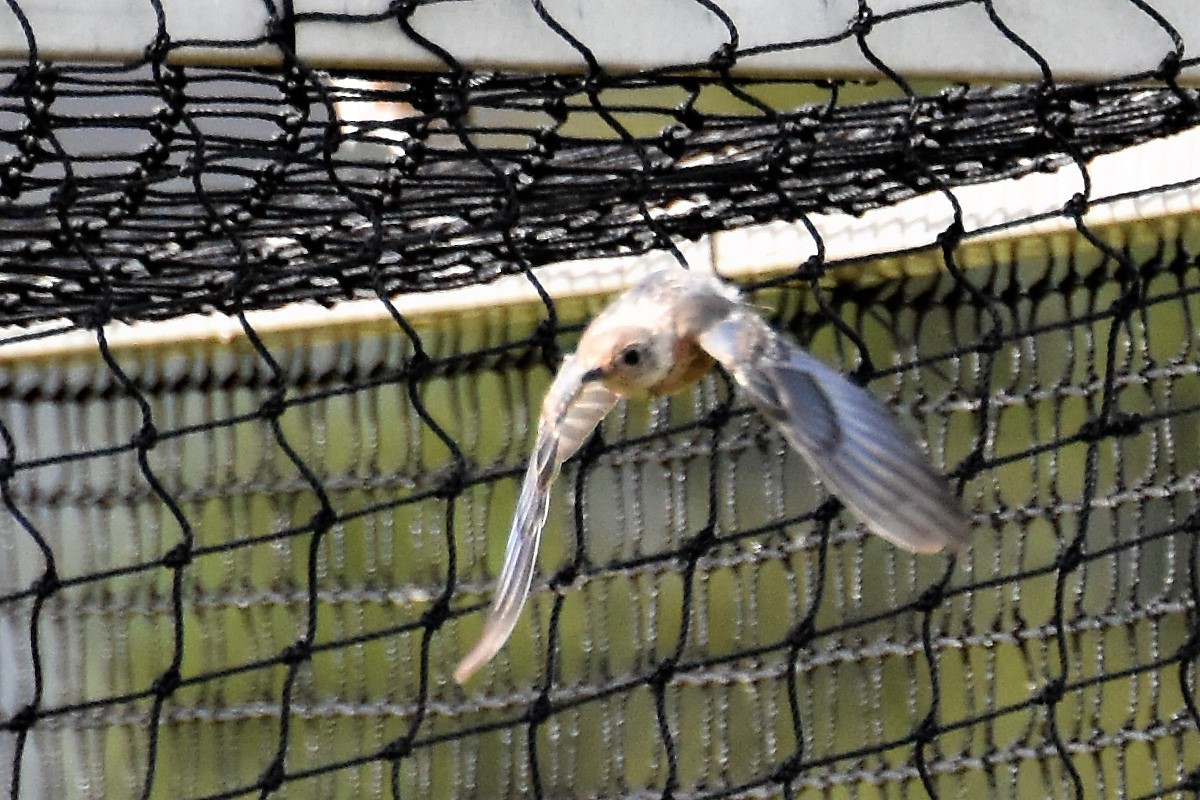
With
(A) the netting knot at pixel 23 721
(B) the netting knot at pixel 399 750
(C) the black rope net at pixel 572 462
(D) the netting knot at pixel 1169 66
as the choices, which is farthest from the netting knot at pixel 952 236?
(A) the netting knot at pixel 23 721

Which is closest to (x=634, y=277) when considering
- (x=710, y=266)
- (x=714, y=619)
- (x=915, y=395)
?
(x=710, y=266)

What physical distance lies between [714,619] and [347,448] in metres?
0.44

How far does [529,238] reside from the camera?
1097mm

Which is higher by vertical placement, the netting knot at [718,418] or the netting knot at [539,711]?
the netting knot at [718,418]

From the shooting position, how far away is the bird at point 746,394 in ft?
2.15

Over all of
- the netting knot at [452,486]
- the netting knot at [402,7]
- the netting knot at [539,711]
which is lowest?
the netting knot at [539,711]

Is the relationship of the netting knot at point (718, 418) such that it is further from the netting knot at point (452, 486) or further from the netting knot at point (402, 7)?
the netting knot at point (402, 7)

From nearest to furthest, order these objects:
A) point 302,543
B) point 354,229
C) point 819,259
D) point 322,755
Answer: point 819,259
point 354,229
point 322,755
point 302,543

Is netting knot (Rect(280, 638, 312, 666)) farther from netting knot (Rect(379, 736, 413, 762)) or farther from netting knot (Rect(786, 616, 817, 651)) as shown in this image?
netting knot (Rect(786, 616, 817, 651))

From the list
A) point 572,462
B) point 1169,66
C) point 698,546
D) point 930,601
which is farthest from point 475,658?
point 572,462

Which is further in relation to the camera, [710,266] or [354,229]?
[710,266]

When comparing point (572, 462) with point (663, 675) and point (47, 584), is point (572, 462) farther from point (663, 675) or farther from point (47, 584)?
point (47, 584)

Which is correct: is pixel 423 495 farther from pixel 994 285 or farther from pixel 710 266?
pixel 994 285

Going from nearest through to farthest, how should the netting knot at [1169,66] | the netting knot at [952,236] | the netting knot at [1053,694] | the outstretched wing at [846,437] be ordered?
the outstretched wing at [846,437]
the netting knot at [1169,66]
the netting knot at [952,236]
the netting knot at [1053,694]
